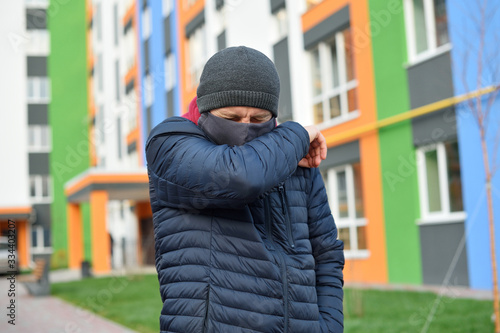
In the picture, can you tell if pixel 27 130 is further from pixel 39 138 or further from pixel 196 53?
pixel 196 53

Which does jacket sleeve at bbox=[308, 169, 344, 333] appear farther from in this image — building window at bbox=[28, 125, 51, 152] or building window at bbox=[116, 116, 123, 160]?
building window at bbox=[28, 125, 51, 152]

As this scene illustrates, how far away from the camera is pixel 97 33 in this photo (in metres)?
36.0

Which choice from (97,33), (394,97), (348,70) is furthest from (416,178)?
(97,33)

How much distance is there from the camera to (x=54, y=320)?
9.55 m

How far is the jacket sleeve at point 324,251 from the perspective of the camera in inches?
72.3

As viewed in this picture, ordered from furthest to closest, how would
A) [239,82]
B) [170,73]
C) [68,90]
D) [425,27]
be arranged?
[68,90]
[170,73]
[425,27]
[239,82]

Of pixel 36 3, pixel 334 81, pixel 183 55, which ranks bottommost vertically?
pixel 334 81

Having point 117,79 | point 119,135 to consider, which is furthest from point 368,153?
point 117,79

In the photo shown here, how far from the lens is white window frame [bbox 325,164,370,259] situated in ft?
44.6

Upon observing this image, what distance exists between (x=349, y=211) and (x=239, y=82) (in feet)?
41.4

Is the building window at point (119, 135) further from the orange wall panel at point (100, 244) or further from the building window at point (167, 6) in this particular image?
the orange wall panel at point (100, 244)

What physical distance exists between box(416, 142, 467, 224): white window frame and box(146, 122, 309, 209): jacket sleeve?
988cm

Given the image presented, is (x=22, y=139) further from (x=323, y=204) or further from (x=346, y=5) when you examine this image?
(x=323, y=204)

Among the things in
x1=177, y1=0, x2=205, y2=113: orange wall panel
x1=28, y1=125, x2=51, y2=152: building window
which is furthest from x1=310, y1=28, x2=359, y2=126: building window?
x1=28, y1=125, x2=51, y2=152: building window
